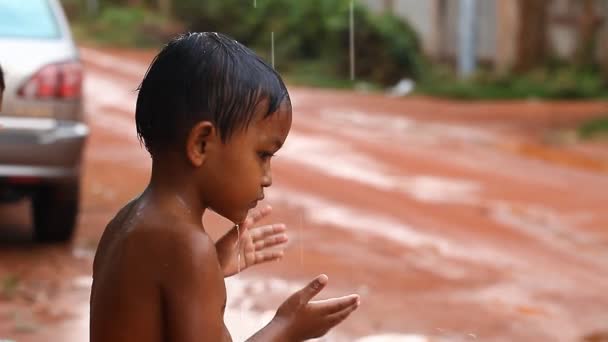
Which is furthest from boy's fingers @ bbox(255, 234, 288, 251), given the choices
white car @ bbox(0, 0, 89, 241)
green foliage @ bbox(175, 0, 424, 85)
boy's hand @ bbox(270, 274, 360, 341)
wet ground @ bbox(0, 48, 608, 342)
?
green foliage @ bbox(175, 0, 424, 85)

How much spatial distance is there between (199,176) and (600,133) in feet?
44.3

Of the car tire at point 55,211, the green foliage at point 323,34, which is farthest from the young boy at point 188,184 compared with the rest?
the green foliage at point 323,34

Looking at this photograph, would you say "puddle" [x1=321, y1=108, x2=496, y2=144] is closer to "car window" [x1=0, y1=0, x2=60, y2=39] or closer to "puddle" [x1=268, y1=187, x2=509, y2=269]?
"puddle" [x1=268, y1=187, x2=509, y2=269]

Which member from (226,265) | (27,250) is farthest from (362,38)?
(226,265)

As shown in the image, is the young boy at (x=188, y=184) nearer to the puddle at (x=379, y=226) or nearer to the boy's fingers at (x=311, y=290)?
the boy's fingers at (x=311, y=290)

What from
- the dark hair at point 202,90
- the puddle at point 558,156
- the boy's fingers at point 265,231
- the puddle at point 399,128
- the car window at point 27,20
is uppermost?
the dark hair at point 202,90

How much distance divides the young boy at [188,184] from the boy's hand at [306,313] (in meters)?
0.04

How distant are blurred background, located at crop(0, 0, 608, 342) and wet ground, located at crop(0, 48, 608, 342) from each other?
2cm

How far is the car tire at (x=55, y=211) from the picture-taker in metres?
7.00

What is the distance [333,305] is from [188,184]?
1.26ft

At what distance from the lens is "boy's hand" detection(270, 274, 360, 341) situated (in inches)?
91.3

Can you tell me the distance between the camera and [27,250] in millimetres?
7375

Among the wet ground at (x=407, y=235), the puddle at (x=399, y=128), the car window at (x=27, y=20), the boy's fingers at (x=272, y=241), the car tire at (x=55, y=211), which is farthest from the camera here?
the puddle at (x=399, y=128)

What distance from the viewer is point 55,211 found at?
7.21m
